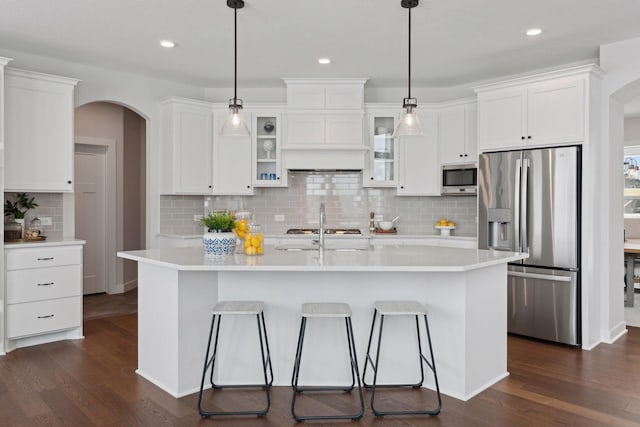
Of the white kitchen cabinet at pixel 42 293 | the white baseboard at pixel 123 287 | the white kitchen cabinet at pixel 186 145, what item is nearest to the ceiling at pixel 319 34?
the white kitchen cabinet at pixel 186 145

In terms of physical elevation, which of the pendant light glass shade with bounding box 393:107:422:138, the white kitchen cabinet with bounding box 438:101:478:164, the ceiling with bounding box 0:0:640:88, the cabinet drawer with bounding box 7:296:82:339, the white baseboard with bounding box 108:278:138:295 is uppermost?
the ceiling with bounding box 0:0:640:88

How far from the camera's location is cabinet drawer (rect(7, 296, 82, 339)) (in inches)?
160

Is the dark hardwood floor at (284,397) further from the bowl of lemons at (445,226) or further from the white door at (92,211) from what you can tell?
the white door at (92,211)

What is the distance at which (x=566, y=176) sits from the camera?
4.20 metres

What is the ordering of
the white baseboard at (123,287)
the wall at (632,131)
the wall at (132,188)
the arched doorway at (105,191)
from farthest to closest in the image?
1. the wall at (632,131)
2. the wall at (132,188)
3. the white baseboard at (123,287)
4. the arched doorway at (105,191)

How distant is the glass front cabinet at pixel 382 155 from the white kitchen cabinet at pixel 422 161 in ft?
0.30

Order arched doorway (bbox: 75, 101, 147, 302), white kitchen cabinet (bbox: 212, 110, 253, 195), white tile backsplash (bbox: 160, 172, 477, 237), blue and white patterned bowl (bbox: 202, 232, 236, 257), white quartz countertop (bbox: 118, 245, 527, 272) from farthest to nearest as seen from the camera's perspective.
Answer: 1. arched doorway (bbox: 75, 101, 147, 302)
2. white tile backsplash (bbox: 160, 172, 477, 237)
3. white kitchen cabinet (bbox: 212, 110, 253, 195)
4. blue and white patterned bowl (bbox: 202, 232, 236, 257)
5. white quartz countertop (bbox: 118, 245, 527, 272)

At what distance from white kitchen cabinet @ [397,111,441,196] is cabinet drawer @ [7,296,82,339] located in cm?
368

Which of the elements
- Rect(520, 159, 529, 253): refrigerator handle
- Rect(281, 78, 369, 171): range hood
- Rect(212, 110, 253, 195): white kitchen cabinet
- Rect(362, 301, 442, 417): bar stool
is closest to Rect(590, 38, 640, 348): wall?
Rect(520, 159, 529, 253): refrigerator handle

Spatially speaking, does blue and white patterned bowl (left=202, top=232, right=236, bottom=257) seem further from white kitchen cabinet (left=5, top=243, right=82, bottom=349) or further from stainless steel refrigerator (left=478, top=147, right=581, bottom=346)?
stainless steel refrigerator (left=478, top=147, right=581, bottom=346)

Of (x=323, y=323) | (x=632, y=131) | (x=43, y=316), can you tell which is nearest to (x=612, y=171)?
(x=323, y=323)

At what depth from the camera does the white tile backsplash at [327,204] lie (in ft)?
19.5

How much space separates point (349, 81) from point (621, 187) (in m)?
2.99

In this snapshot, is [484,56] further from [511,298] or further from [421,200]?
[511,298]
